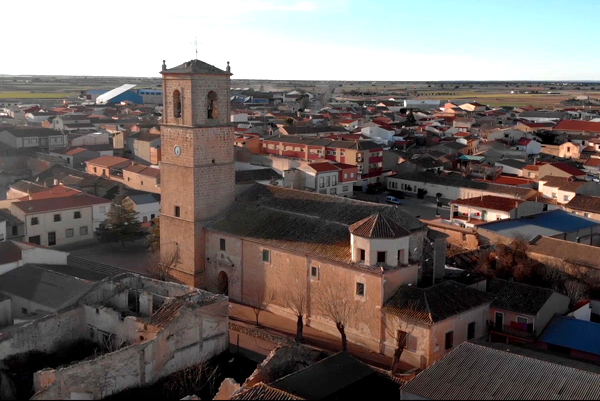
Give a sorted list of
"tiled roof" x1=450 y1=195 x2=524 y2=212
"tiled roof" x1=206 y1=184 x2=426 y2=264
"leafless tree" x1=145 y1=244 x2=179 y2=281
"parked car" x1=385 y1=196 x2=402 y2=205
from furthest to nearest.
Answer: "parked car" x1=385 y1=196 x2=402 y2=205 < "tiled roof" x1=450 y1=195 x2=524 y2=212 < "leafless tree" x1=145 y1=244 x2=179 y2=281 < "tiled roof" x1=206 y1=184 x2=426 y2=264

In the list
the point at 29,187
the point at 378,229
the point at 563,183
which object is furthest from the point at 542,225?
the point at 29,187

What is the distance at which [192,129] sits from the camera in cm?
3064

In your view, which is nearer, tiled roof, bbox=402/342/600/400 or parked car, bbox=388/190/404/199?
tiled roof, bbox=402/342/600/400

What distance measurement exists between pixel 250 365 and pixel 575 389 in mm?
11353

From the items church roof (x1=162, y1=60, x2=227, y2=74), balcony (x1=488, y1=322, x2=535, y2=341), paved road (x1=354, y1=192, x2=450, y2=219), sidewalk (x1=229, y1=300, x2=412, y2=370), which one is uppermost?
church roof (x1=162, y1=60, x2=227, y2=74)

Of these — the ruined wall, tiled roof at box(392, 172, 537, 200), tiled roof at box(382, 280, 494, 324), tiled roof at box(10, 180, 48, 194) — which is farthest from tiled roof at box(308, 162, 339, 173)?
the ruined wall

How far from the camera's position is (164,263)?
32.8 meters

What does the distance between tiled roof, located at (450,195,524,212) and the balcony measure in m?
17.1

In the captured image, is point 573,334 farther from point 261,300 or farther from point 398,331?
point 261,300

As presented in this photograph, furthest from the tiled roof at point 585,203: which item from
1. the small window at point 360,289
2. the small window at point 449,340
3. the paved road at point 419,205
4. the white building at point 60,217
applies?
the white building at point 60,217

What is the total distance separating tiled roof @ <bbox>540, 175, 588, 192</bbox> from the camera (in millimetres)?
48500

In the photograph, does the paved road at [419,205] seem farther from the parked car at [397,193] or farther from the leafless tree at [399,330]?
the leafless tree at [399,330]

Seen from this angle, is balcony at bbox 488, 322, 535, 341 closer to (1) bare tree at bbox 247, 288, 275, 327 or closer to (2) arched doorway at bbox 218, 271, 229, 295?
(1) bare tree at bbox 247, 288, 275, 327

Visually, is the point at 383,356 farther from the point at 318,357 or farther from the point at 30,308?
the point at 30,308
